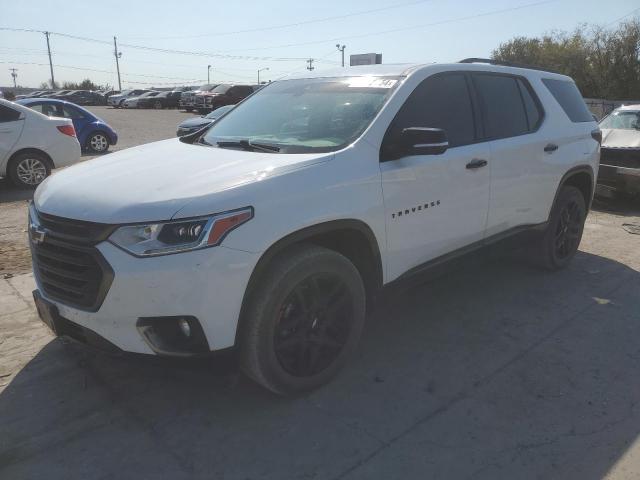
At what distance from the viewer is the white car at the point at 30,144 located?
8828 millimetres

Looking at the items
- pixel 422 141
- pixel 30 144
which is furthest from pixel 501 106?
pixel 30 144

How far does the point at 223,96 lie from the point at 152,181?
28.8 metres

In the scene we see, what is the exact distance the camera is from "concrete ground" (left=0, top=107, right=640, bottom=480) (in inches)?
101

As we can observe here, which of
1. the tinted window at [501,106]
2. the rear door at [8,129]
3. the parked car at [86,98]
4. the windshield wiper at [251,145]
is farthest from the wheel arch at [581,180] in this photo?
the parked car at [86,98]

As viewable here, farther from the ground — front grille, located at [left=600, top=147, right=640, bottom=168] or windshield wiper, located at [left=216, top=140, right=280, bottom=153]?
windshield wiper, located at [left=216, top=140, right=280, bottom=153]

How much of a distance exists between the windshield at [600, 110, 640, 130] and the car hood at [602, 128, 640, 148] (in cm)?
A: 23

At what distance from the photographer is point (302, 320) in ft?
9.78

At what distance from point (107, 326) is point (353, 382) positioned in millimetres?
1476

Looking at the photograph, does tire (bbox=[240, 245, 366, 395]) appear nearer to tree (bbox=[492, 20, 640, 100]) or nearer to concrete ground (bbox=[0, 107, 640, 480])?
concrete ground (bbox=[0, 107, 640, 480])

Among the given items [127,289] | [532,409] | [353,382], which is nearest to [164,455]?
[127,289]

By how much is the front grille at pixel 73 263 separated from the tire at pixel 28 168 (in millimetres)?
7075

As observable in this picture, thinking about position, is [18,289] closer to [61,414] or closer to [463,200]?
[61,414]

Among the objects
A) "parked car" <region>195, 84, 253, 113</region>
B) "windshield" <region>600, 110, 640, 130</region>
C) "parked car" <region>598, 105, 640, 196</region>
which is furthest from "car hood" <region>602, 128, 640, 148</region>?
"parked car" <region>195, 84, 253, 113</region>

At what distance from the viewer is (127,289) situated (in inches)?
96.8
